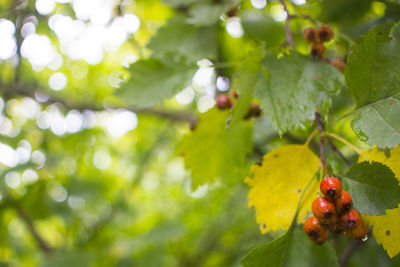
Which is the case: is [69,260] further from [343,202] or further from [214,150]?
[343,202]

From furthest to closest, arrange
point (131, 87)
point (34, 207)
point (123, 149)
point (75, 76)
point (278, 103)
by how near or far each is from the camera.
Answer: point (123, 149) < point (75, 76) < point (34, 207) < point (131, 87) < point (278, 103)

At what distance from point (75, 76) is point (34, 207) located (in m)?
0.97

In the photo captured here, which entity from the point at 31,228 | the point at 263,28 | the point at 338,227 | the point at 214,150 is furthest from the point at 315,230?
the point at 31,228

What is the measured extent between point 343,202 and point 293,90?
21 cm

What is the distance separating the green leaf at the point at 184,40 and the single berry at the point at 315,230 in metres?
0.53

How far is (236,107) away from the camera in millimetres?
625

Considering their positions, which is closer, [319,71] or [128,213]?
[319,71]

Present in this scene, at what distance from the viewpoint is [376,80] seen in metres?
0.51

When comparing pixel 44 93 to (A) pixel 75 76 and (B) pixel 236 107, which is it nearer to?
(A) pixel 75 76

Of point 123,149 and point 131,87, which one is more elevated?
point 131,87

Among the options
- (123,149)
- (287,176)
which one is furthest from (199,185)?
(123,149)

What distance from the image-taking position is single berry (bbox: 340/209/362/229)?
481 mm

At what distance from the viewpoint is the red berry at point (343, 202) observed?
482 millimetres

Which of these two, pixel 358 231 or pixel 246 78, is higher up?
pixel 246 78
